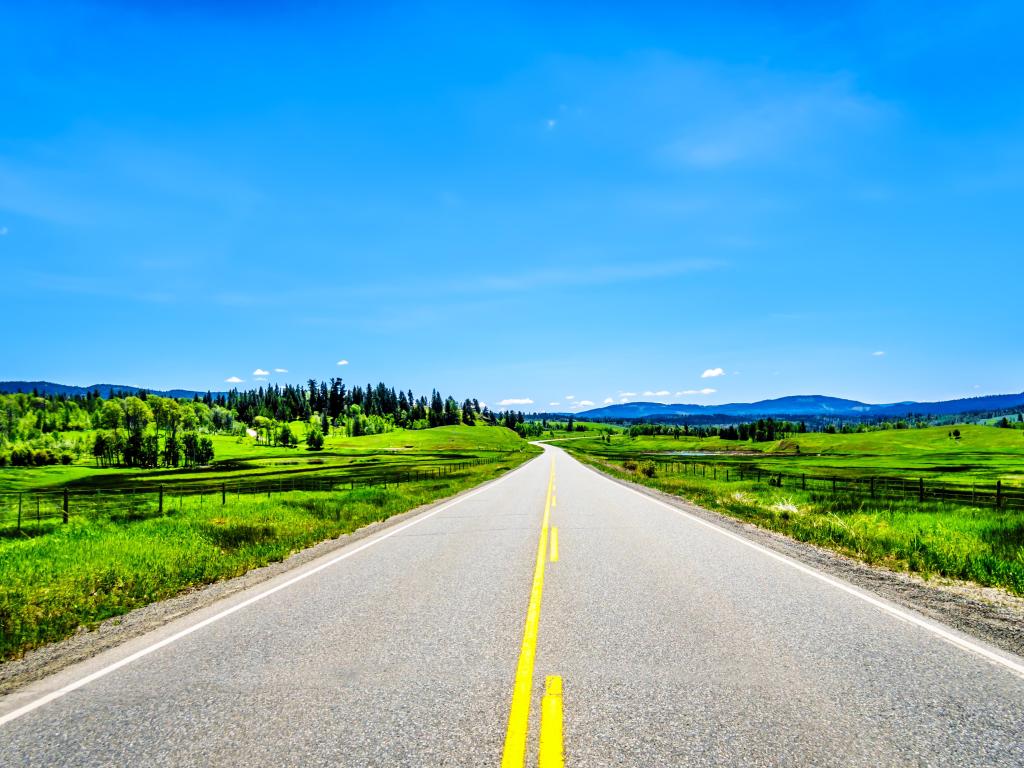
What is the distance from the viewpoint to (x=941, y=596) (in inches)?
311

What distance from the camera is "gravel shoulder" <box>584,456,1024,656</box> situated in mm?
6316

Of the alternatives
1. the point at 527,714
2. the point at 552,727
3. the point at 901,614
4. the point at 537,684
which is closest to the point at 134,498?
the point at 537,684

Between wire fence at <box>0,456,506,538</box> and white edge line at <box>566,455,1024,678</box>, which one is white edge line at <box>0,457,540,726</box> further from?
wire fence at <box>0,456,506,538</box>

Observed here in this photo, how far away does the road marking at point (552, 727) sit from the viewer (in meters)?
3.48

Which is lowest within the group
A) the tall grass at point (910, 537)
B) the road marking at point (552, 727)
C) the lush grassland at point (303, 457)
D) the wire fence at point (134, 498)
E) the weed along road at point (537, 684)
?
the lush grassland at point (303, 457)

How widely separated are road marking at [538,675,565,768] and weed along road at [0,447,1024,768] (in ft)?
0.06

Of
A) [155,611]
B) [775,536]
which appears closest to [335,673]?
[155,611]

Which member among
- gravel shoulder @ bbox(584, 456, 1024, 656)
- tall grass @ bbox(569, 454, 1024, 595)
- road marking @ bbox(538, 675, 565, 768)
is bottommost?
tall grass @ bbox(569, 454, 1024, 595)

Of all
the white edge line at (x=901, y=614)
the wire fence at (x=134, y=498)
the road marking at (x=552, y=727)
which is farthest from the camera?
the wire fence at (x=134, y=498)

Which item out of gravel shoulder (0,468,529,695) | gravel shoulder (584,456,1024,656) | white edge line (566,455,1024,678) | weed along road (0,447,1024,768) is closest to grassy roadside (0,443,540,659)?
gravel shoulder (0,468,529,695)

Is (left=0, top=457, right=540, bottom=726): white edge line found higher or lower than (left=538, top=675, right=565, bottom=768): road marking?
lower

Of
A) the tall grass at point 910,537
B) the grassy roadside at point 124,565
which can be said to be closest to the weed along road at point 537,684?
the grassy roadside at point 124,565

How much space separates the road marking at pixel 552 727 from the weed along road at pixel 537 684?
17mm

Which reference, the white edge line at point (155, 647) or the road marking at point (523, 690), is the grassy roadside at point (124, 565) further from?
the road marking at point (523, 690)
